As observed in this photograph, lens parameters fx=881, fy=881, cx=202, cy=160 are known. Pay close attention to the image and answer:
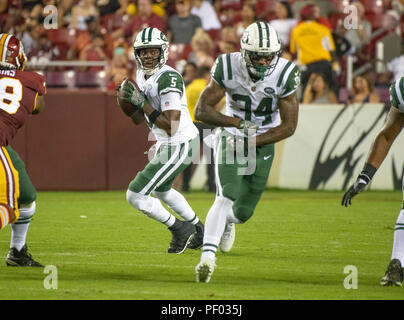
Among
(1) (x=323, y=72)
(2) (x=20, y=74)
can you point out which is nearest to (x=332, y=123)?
(1) (x=323, y=72)

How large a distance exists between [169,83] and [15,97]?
147 centimetres

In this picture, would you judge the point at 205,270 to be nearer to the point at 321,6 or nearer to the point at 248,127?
the point at 248,127

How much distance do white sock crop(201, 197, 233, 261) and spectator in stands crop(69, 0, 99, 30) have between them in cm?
984

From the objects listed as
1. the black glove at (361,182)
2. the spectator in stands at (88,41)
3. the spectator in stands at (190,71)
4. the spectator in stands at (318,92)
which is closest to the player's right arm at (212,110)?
the black glove at (361,182)

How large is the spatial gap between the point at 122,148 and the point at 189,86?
4.35 feet

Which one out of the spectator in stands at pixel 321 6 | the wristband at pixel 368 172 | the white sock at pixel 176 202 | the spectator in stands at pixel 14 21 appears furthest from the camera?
the spectator in stands at pixel 14 21

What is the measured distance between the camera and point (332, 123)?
41.1 feet

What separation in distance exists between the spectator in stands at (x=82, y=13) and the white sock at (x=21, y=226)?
9202 mm

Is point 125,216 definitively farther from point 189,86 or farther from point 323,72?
point 323,72

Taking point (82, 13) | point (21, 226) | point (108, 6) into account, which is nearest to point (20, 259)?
point (21, 226)

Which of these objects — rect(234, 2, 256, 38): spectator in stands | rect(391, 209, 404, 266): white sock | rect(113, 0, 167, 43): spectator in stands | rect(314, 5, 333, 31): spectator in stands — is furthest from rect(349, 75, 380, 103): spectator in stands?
rect(391, 209, 404, 266): white sock

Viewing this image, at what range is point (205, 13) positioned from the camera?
49.8ft

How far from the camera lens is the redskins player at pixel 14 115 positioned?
582 cm

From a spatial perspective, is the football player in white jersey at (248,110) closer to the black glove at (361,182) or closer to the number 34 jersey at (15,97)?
the black glove at (361,182)
